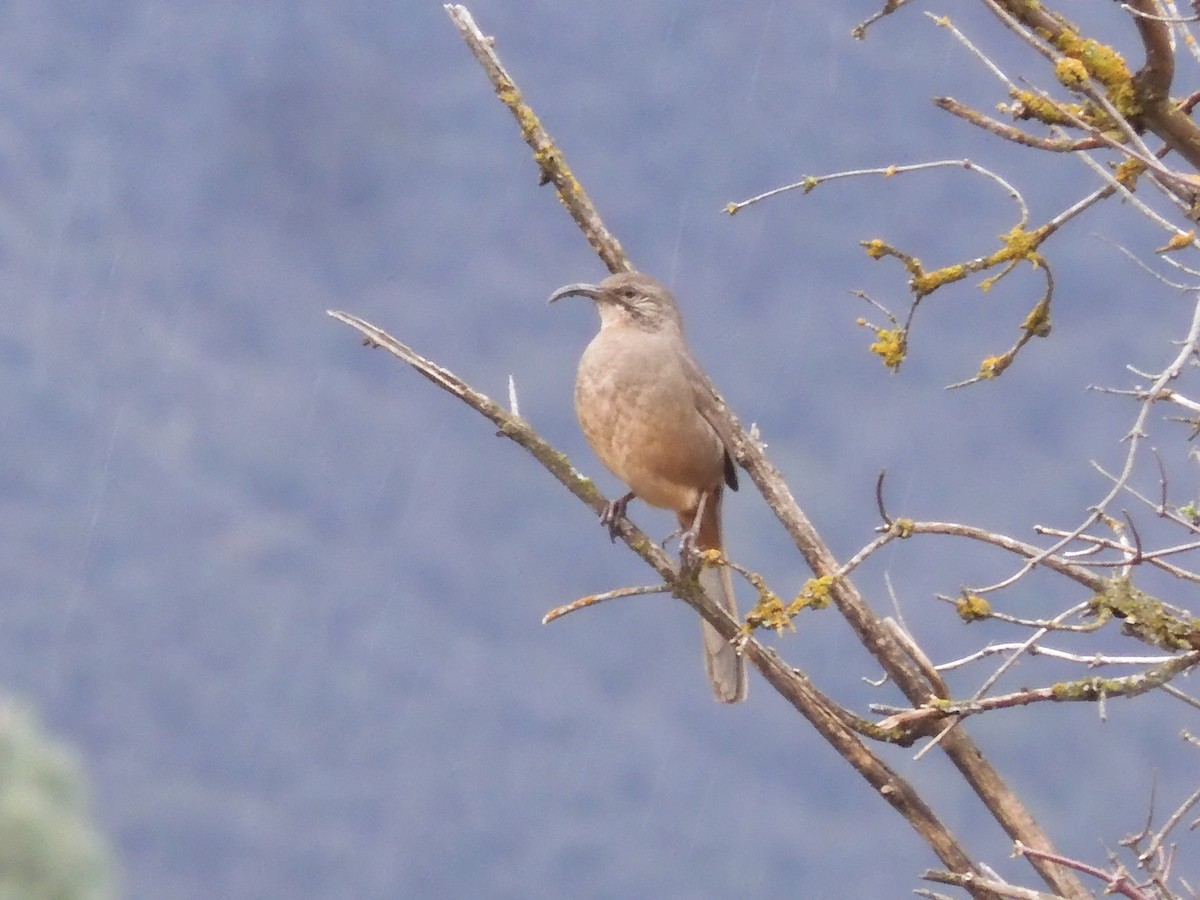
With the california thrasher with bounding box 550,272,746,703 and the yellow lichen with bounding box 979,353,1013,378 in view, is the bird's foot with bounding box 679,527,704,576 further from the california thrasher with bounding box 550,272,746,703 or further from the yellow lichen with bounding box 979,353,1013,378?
the california thrasher with bounding box 550,272,746,703

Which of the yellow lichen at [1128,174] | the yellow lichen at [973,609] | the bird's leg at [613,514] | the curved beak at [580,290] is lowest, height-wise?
the yellow lichen at [973,609]

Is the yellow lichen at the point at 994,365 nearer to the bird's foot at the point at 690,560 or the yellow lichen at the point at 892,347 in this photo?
the yellow lichen at the point at 892,347

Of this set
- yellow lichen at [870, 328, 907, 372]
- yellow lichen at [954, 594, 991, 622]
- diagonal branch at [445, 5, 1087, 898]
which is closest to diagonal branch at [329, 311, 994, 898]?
diagonal branch at [445, 5, 1087, 898]

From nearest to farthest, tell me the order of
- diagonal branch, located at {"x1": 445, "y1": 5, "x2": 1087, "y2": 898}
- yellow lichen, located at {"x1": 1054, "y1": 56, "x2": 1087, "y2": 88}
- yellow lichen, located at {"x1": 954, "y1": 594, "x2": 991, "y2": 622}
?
yellow lichen, located at {"x1": 1054, "y1": 56, "x2": 1087, "y2": 88}, yellow lichen, located at {"x1": 954, "y1": 594, "x2": 991, "y2": 622}, diagonal branch, located at {"x1": 445, "y1": 5, "x2": 1087, "y2": 898}

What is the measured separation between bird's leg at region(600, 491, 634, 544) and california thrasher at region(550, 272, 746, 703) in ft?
0.04

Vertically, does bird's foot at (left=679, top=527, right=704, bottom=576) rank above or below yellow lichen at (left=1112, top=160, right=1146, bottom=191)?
below

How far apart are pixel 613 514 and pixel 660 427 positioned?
2.19 feet

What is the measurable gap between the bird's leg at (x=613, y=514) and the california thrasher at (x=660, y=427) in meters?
0.01

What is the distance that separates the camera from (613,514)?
3219mm

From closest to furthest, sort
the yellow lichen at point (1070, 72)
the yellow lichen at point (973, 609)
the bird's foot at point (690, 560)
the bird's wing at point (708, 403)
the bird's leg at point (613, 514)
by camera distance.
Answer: the yellow lichen at point (1070, 72), the yellow lichen at point (973, 609), the bird's foot at point (690, 560), the bird's leg at point (613, 514), the bird's wing at point (708, 403)

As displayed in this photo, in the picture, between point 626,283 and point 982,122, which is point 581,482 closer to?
point 982,122

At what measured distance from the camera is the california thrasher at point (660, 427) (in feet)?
12.6

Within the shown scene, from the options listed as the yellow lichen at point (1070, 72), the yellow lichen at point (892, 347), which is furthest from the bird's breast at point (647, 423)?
the yellow lichen at point (1070, 72)

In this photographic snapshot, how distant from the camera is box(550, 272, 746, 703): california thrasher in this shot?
12.6 feet
